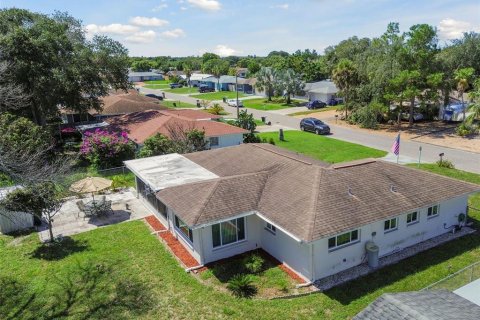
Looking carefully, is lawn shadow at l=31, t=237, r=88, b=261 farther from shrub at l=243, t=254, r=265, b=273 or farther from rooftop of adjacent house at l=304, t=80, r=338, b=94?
rooftop of adjacent house at l=304, t=80, r=338, b=94

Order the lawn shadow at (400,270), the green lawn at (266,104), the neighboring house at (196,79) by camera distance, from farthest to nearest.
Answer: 1. the neighboring house at (196,79)
2. the green lawn at (266,104)
3. the lawn shadow at (400,270)

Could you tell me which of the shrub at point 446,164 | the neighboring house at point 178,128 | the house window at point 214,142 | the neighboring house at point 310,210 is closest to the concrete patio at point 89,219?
the neighboring house at point 310,210

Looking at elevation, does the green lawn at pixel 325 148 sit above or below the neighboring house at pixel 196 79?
below

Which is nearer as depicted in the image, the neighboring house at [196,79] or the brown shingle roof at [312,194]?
the brown shingle roof at [312,194]

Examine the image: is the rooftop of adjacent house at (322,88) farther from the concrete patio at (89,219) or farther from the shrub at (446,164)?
the concrete patio at (89,219)

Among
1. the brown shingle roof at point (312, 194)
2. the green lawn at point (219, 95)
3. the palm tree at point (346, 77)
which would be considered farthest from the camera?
the green lawn at point (219, 95)

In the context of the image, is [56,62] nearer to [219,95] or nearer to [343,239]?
[343,239]

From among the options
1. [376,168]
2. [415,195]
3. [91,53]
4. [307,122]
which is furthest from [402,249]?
[91,53]
